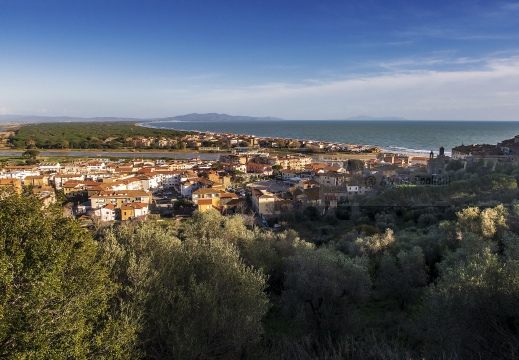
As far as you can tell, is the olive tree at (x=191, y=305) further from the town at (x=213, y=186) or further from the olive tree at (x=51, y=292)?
the town at (x=213, y=186)

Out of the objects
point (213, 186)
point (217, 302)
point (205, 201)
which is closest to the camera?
point (217, 302)

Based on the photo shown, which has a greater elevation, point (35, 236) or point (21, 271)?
point (35, 236)

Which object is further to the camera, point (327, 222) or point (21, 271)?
point (327, 222)

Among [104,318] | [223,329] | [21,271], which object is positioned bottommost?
[223,329]

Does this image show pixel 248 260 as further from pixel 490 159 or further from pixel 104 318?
pixel 490 159

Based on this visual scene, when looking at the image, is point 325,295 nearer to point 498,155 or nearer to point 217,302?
point 217,302

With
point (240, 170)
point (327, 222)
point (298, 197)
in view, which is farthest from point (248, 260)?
point (240, 170)

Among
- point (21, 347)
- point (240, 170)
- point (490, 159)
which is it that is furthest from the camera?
point (240, 170)

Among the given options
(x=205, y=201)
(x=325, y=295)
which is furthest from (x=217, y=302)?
(x=205, y=201)

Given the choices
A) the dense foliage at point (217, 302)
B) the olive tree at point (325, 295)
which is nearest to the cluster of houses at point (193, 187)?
the dense foliage at point (217, 302)

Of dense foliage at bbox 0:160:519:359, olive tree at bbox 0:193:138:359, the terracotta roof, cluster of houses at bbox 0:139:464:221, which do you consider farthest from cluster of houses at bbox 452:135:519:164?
olive tree at bbox 0:193:138:359

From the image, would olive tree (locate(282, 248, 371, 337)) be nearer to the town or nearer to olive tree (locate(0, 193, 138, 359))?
olive tree (locate(0, 193, 138, 359))
